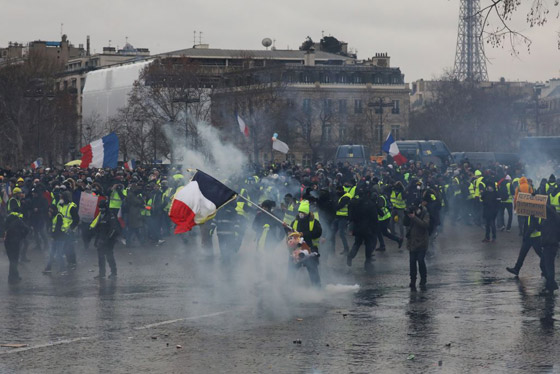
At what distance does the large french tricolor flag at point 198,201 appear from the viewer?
16922 mm

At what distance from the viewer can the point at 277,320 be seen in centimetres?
1573

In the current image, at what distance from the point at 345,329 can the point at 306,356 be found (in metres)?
1.91

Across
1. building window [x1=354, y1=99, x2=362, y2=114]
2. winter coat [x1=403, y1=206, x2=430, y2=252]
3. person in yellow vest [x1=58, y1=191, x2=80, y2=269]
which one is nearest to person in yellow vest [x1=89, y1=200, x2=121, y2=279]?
person in yellow vest [x1=58, y1=191, x2=80, y2=269]

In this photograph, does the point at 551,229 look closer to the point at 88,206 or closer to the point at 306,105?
the point at 88,206

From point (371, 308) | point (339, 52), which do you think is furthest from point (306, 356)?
point (339, 52)

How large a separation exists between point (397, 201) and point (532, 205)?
366 inches

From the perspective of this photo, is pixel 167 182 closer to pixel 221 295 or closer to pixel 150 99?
pixel 221 295

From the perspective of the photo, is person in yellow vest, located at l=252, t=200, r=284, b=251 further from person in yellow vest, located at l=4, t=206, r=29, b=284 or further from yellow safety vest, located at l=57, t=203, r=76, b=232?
person in yellow vest, located at l=4, t=206, r=29, b=284

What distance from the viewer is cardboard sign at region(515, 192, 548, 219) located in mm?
18734

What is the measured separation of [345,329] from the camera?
584 inches

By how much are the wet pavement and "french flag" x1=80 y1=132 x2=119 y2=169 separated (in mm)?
9671

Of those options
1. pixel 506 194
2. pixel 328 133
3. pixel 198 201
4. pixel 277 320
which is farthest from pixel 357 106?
pixel 277 320

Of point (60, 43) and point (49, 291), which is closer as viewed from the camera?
point (49, 291)

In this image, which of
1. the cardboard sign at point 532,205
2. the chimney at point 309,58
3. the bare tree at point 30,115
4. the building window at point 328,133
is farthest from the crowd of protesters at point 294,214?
the chimney at point 309,58
